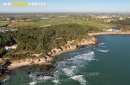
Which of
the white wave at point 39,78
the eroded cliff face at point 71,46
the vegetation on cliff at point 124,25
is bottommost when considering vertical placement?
the white wave at point 39,78

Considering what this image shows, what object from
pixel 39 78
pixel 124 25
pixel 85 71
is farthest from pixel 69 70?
pixel 124 25

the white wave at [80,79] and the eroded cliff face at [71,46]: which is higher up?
Answer: the eroded cliff face at [71,46]

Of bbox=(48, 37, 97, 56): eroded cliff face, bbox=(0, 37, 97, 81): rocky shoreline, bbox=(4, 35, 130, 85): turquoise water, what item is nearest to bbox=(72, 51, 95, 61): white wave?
bbox=(4, 35, 130, 85): turquoise water

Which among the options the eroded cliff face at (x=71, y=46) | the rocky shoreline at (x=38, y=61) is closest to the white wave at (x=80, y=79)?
the rocky shoreline at (x=38, y=61)

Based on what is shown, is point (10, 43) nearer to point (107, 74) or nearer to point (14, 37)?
point (14, 37)

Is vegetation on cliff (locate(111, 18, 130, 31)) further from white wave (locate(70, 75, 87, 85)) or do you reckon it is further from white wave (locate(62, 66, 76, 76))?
white wave (locate(70, 75, 87, 85))

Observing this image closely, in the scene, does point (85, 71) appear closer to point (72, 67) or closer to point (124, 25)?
point (72, 67)

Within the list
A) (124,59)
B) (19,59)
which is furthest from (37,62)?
(124,59)

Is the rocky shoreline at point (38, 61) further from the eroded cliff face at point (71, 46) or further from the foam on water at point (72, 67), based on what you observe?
the foam on water at point (72, 67)
